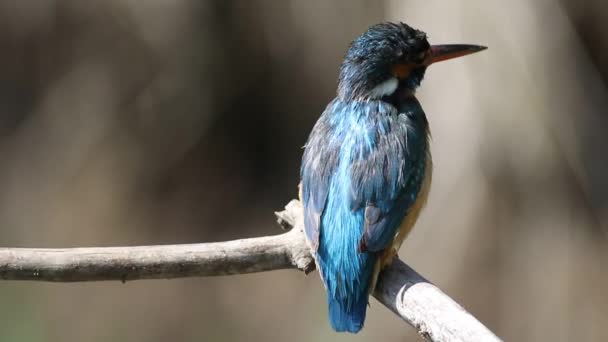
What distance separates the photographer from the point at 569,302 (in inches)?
197

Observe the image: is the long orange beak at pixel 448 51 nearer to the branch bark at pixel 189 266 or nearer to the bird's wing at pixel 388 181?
the bird's wing at pixel 388 181

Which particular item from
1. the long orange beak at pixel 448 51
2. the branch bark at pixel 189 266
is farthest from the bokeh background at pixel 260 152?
the branch bark at pixel 189 266

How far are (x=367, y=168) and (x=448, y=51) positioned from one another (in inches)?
24.9

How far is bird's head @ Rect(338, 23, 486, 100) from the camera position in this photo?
349 cm

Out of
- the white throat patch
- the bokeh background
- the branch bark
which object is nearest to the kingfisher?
the white throat patch

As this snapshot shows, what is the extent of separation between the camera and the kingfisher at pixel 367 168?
307cm

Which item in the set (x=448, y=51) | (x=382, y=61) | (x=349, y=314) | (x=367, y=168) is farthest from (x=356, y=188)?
(x=448, y=51)

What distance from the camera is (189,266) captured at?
2.89 metres

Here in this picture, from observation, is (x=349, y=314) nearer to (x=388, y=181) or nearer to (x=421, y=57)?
(x=388, y=181)

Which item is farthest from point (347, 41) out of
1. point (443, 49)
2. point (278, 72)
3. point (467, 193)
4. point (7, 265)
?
point (7, 265)

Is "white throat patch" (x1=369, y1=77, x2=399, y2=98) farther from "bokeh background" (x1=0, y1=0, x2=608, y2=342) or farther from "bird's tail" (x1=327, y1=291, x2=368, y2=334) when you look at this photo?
"bokeh background" (x1=0, y1=0, x2=608, y2=342)

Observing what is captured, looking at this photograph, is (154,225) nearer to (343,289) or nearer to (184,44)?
(184,44)

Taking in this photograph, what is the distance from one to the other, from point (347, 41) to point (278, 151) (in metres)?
0.99

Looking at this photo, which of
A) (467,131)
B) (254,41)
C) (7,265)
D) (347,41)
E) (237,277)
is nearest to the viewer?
(7,265)
